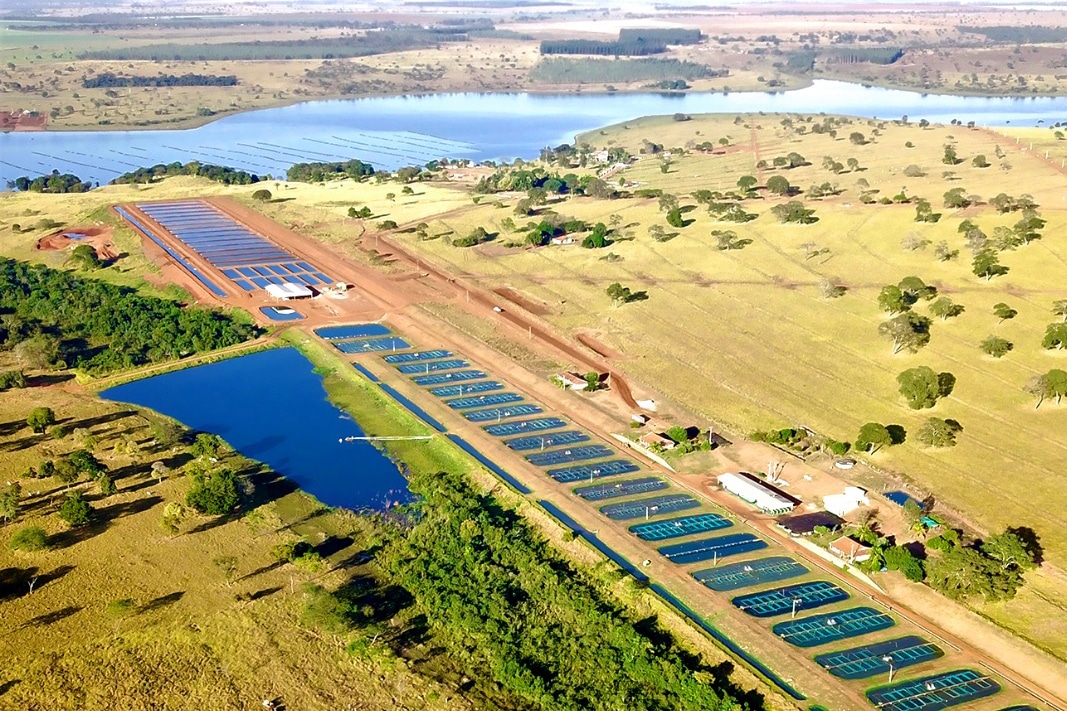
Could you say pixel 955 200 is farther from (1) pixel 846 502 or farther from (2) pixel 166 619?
(2) pixel 166 619

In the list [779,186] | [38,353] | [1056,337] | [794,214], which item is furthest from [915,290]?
[38,353]

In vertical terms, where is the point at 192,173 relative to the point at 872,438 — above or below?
below

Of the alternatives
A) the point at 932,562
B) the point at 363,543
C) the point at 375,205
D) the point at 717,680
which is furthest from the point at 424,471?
the point at 375,205

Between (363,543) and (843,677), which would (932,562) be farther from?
(363,543)

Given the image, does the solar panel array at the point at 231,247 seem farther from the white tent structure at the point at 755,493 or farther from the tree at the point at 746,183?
the tree at the point at 746,183

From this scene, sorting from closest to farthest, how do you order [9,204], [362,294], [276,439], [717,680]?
1. [717,680]
2. [276,439]
3. [362,294]
4. [9,204]

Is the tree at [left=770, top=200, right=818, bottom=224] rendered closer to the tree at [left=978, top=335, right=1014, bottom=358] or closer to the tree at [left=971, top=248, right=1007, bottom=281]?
the tree at [left=971, top=248, right=1007, bottom=281]

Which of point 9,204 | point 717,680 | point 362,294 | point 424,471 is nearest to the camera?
point 717,680
